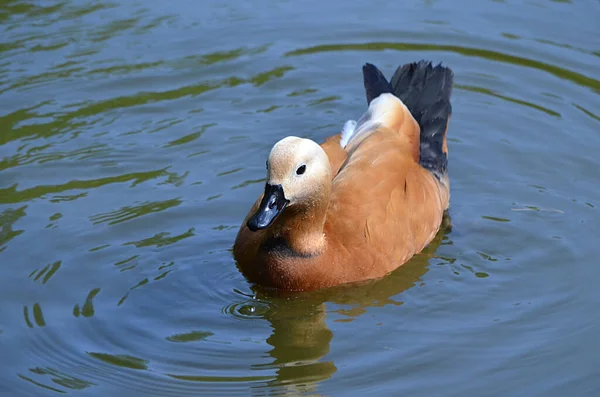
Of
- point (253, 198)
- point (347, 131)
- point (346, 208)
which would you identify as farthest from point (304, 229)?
point (347, 131)

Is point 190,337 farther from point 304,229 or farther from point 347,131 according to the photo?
point 347,131

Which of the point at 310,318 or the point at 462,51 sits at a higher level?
the point at 462,51

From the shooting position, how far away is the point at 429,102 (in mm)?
8367

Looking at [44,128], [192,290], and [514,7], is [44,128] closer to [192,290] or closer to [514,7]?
[192,290]

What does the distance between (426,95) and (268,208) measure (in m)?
2.63

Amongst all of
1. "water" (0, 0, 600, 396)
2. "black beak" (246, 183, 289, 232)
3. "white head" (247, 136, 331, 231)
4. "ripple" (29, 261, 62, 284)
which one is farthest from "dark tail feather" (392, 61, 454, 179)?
"ripple" (29, 261, 62, 284)

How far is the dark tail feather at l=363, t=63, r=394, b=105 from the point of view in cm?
843

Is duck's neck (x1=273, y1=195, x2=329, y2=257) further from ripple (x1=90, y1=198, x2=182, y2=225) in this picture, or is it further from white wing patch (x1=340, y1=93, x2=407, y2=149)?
ripple (x1=90, y1=198, x2=182, y2=225)

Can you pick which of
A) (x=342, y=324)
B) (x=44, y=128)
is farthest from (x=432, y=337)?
(x=44, y=128)

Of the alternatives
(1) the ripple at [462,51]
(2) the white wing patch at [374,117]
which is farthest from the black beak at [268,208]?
(1) the ripple at [462,51]

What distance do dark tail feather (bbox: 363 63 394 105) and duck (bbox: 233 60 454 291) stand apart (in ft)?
1.28

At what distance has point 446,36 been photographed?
1043 centimetres

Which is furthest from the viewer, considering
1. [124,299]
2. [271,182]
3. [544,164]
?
[544,164]

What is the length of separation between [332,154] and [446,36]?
334 centimetres
